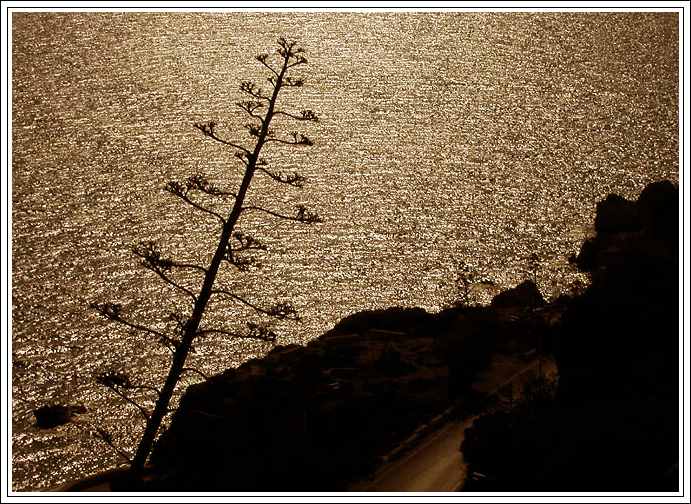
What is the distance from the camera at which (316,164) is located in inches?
2985

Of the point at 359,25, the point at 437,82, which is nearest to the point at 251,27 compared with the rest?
the point at 359,25

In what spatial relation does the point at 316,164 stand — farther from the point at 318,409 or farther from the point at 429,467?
the point at 429,467

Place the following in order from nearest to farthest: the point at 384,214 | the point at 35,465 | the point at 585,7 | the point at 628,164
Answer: the point at 585,7, the point at 35,465, the point at 384,214, the point at 628,164

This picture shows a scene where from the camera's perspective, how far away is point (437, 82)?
97.7 m

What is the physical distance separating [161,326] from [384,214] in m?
21.8

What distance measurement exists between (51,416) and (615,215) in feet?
132

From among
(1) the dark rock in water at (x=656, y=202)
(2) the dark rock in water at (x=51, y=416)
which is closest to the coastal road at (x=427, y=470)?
(1) the dark rock in water at (x=656, y=202)

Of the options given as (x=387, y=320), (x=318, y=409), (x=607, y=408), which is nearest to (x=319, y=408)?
(x=318, y=409)

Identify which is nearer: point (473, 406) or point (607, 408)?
point (607, 408)

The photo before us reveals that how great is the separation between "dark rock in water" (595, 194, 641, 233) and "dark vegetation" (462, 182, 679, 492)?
4290 centimetres

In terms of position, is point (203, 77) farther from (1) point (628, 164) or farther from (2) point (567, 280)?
(2) point (567, 280)

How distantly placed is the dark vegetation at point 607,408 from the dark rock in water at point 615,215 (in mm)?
42902

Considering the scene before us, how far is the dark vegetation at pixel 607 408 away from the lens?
1731cm

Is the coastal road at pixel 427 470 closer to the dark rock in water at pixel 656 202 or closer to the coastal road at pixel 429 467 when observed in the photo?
the coastal road at pixel 429 467
